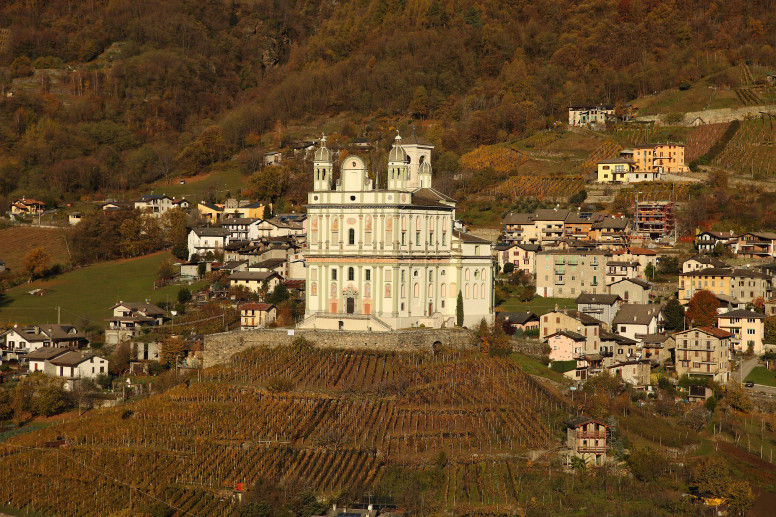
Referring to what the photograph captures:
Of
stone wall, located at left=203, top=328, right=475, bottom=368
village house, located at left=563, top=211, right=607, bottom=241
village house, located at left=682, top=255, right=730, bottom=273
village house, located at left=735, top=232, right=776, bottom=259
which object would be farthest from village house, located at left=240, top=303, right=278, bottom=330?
village house, located at left=735, top=232, right=776, bottom=259

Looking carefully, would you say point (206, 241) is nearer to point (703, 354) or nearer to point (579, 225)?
point (579, 225)

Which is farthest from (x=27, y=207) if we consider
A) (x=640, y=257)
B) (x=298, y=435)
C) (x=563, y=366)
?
(x=298, y=435)

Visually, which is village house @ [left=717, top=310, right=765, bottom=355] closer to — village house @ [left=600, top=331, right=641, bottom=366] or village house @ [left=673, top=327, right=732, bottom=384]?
village house @ [left=673, top=327, right=732, bottom=384]

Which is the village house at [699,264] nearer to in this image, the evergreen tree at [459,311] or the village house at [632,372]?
the village house at [632,372]

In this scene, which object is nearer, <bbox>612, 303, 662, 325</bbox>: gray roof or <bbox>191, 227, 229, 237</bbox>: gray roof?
<bbox>612, 303, 662, 325</bbox>: gray roof

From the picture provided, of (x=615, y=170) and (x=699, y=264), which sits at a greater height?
(x=615, y=170)

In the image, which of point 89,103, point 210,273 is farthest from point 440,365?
point 89,103
